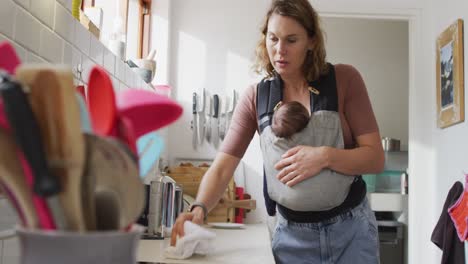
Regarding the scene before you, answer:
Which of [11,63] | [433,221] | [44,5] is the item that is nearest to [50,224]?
[11,63]

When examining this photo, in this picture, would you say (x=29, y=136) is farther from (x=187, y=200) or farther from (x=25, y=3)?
(x=187, y=200)

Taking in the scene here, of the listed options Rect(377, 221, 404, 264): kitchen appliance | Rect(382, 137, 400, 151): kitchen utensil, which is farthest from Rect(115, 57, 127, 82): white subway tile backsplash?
Rect(377, 221, 404, 264): kitchen appliance

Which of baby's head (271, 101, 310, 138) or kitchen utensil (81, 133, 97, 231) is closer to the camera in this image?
kitchen utensil (81, 133, 97, 231)

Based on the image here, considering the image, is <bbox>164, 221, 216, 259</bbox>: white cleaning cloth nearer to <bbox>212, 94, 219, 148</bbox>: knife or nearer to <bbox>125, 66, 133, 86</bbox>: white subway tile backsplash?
<bbox>125, 66, 133, 86</bbox>: white subway tile backsplash

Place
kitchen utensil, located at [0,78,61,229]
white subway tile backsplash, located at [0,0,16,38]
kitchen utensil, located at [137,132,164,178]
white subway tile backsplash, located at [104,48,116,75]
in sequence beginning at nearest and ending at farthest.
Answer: kitchen utensil, located at [0,78,61,229] → kitchen utensil, located at [137,132,164,178] → white subway tile backsplash, located at [0,0,16,38] → white subway tile backsplash, located at [104,48,116,75]

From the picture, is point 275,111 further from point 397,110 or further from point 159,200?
point 397,110

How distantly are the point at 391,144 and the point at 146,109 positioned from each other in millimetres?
3783

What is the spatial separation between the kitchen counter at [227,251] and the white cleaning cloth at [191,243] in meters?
0.02

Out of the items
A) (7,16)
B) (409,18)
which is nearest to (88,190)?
(7,16)

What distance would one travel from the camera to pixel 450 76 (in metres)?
2.78

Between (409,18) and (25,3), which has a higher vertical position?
(409,18)

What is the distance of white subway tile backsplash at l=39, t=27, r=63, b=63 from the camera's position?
1109mm

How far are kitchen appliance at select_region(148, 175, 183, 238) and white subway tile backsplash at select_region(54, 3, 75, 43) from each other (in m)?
0.66

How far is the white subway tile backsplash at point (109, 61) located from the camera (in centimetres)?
169
